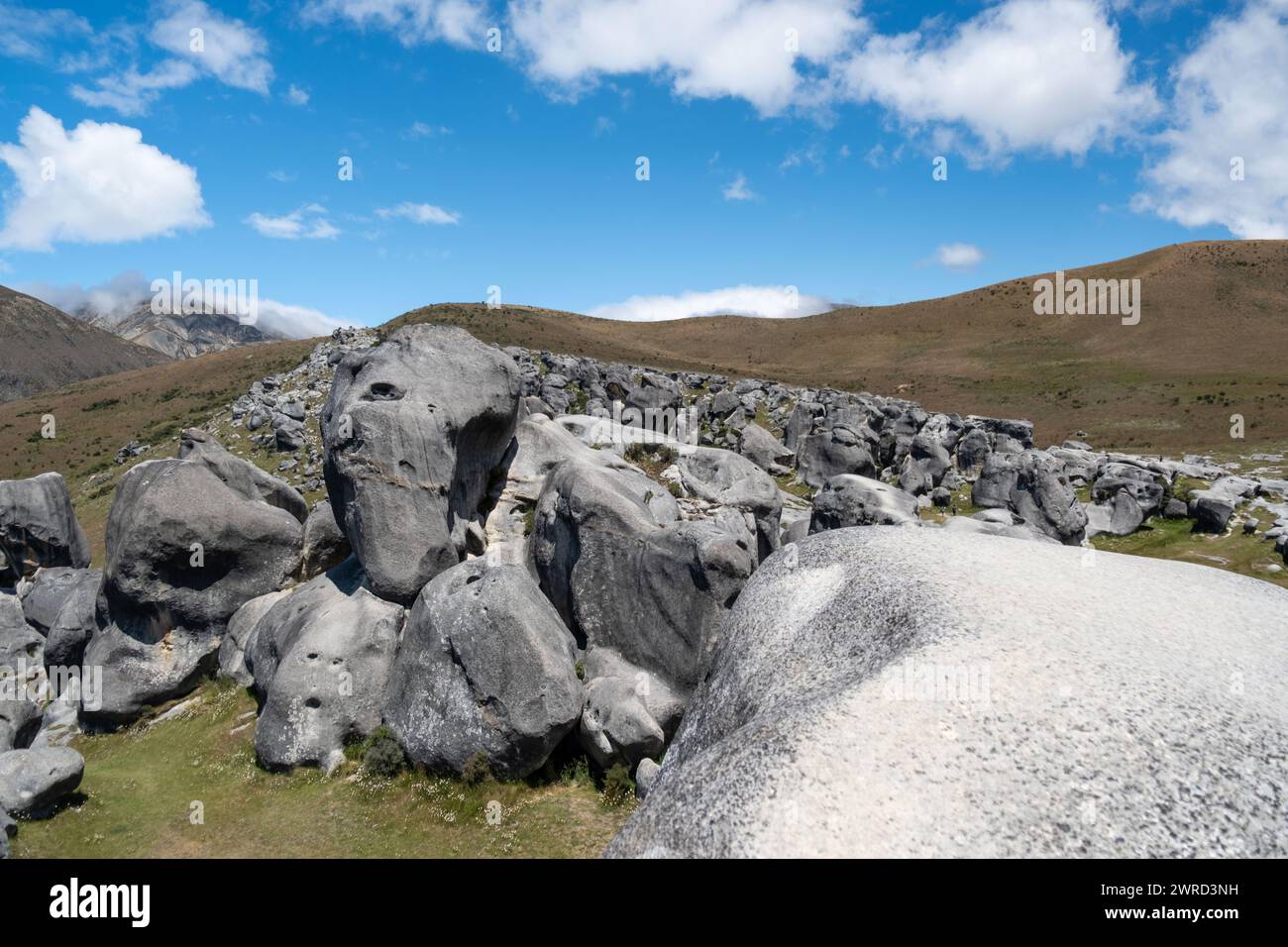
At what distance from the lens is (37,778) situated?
773 inches

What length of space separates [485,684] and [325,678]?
5671 mm

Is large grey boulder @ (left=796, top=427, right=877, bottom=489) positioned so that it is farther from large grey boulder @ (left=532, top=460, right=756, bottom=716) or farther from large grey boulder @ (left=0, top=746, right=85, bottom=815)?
large grey boulder @ (left=0, top=746, right=85, bottom=815)

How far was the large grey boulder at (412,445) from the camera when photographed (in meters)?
24.0

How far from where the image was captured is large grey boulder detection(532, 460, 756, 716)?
831 inches

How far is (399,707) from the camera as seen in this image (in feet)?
Answer: 69.0

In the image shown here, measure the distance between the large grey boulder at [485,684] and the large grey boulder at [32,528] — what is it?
82.7ft

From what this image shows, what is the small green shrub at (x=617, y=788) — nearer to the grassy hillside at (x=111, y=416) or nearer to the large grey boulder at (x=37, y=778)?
the large grey boulder at (x=37, y=778)

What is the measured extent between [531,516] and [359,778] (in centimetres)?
1215

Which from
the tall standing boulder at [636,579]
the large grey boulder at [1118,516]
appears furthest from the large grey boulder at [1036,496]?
the tall standing boulder at [636,579]

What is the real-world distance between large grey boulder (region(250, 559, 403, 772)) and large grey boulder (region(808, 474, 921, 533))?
19.2m

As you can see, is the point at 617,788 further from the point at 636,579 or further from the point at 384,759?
the point at 384,759

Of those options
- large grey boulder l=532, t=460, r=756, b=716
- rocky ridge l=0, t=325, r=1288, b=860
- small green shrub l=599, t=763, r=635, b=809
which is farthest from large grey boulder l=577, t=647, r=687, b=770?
large grey boulder l=532, t=460, r=756, b=716

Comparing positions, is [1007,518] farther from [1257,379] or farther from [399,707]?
[1257,379]
